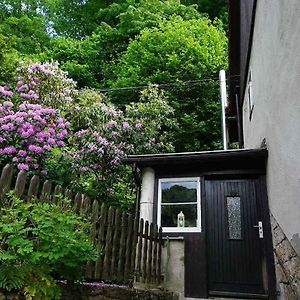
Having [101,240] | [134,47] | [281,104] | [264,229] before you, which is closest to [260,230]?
[264,229]

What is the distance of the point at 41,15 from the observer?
21203 mm

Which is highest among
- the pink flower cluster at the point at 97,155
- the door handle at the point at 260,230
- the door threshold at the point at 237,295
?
the pink flower cluster at the point at 97,155

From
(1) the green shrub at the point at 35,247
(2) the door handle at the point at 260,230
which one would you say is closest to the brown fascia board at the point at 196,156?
(2) the door handle at the point at 260,230

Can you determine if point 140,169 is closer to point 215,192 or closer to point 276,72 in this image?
point 215,192

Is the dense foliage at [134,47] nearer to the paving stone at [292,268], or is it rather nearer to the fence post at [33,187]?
the paving stone at [292,268]

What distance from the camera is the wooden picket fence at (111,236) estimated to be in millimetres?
3269

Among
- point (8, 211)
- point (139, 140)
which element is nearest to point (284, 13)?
point (8, 211)

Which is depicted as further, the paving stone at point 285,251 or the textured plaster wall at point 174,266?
the textured plaster wall at point 174,266

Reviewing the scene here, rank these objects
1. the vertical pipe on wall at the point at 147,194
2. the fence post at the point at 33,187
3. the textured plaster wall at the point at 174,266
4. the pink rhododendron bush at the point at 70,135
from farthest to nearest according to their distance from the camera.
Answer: the pink rhododendron bush at the point at 70,135 < the vertical pipe on wall at the point at 147,194 < the textured plaster wall at the point at 174,266 < the fence post at the point at 33,187

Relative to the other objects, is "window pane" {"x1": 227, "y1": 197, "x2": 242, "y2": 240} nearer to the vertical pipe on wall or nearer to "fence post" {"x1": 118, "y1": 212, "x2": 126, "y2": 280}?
the vertical pipe on wall

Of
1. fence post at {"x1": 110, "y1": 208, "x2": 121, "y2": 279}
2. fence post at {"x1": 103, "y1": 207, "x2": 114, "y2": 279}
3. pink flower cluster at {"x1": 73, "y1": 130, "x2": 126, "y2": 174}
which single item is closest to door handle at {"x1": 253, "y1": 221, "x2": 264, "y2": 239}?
fence post at {"x1": 110, "y1": 208, "x2": 121, "y2": 279}

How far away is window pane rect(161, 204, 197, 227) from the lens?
6.72m

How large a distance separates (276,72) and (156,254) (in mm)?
3531

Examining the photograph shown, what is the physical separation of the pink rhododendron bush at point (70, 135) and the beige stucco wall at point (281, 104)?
4.44 metres
